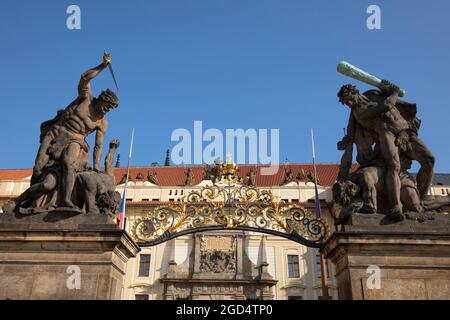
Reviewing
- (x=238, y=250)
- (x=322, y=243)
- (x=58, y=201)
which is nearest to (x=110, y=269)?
(x=58, y=201)

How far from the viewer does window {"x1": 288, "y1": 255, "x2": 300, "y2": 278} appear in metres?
30.4

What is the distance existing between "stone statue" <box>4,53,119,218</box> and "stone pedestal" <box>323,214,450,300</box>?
401cm

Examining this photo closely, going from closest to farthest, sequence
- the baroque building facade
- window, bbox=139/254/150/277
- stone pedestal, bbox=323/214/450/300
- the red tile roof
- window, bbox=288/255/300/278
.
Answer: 1. stone pedestal, bbox=323/214/450/300
2. the baroque building facade
3. window, bbox=288/255/300/278
4. window, bbox=139/254/150/277
5. the red tile roof

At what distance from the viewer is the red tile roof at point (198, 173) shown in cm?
3616

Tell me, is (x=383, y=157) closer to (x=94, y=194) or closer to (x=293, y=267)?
(x=94, y=194)

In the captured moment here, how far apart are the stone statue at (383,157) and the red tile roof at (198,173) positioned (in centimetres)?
2811

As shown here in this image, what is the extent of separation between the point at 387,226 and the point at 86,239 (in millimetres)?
4523

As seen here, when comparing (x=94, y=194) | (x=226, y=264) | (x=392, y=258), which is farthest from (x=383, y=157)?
(x=226, y=264)

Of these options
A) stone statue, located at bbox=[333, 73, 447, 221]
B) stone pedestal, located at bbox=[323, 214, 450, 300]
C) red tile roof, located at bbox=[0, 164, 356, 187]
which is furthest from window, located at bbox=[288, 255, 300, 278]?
stone pedestal, located at bbox=[323, 214, 450, 300]

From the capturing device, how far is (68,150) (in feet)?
21.4

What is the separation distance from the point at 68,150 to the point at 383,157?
5231 mm

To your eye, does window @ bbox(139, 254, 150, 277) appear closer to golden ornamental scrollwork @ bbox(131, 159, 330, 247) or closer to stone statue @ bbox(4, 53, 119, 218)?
golden ornamental scrollwork @ bbox(131, 159, 330, 247)
